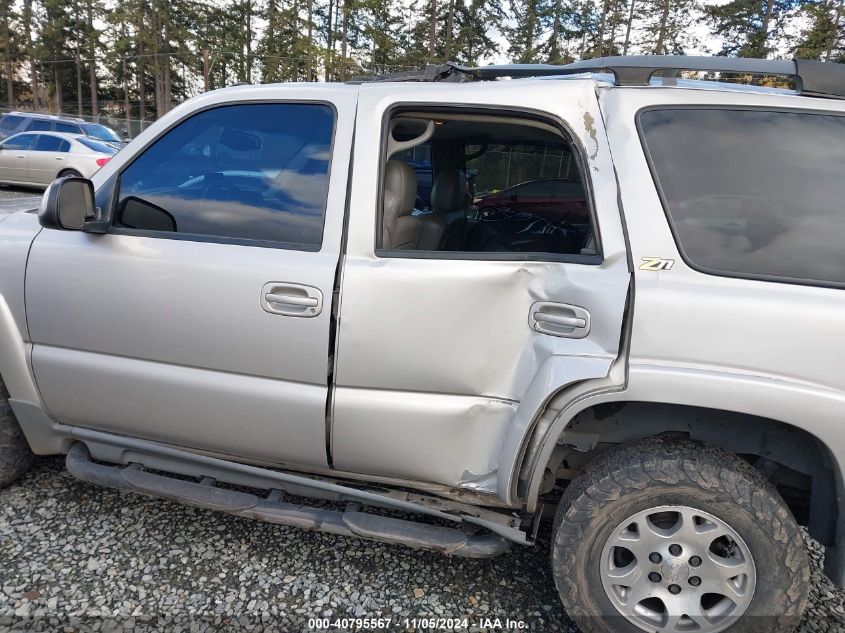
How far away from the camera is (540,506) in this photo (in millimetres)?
2139

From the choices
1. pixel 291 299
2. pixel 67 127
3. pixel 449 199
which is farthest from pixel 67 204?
pixel 67 127

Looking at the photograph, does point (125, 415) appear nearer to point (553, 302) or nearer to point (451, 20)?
point (553, 302)

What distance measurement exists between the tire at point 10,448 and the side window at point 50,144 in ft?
40.1

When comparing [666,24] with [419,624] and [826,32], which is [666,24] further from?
[419,624]

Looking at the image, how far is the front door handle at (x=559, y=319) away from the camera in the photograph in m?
1.80

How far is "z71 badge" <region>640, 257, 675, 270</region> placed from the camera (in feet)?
5.77

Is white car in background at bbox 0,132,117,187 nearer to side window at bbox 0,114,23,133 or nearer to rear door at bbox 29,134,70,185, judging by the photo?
rear door at bbox 29,134,70,185

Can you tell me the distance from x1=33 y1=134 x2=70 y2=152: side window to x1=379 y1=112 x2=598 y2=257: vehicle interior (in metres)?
11.8

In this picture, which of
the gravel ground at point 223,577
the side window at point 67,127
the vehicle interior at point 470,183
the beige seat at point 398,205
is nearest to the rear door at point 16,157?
the side window at point 67,127

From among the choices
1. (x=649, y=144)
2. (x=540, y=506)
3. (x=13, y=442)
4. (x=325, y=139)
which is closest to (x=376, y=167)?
(x=325, y=139)

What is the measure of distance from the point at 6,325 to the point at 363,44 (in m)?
37.4

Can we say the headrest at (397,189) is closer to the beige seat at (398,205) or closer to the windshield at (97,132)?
the beige seat at (398,205)

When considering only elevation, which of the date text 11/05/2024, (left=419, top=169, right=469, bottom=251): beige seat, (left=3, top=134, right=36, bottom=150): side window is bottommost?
the date text 11/05/2024

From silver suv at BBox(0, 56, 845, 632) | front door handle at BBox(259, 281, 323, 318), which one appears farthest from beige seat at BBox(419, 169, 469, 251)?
front door handle at BBox(259, 281, 323, 318)
